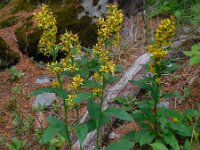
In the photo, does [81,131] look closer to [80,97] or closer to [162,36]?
[80,97]

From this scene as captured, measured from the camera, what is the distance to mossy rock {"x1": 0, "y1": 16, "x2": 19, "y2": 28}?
6180 millimetres

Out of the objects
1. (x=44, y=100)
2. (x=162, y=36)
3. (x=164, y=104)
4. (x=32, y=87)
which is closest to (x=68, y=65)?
(x=162, y=36)

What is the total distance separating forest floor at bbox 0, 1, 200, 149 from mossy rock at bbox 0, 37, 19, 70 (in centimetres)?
8

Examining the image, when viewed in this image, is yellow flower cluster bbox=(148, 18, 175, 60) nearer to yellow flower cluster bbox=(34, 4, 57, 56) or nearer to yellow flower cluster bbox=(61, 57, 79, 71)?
yellow flower cluster bbox=(61, 57, 79, 71)

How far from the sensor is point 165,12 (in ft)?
20.5

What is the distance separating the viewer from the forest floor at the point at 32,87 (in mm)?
4152

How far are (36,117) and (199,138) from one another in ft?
6.47

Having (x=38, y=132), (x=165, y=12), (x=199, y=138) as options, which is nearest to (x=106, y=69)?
(x=199, y=138)

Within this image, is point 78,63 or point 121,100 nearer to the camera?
point 78,63

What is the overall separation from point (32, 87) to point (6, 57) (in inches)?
29.1

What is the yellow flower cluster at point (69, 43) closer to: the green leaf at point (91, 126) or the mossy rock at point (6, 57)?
the green leaf at point (91, 126)

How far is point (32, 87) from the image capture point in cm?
512

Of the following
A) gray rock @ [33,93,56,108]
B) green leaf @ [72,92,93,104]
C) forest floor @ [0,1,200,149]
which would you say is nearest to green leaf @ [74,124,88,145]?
green leaf @ [72,92,93,104]

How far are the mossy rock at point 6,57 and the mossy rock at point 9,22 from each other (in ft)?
2.18
